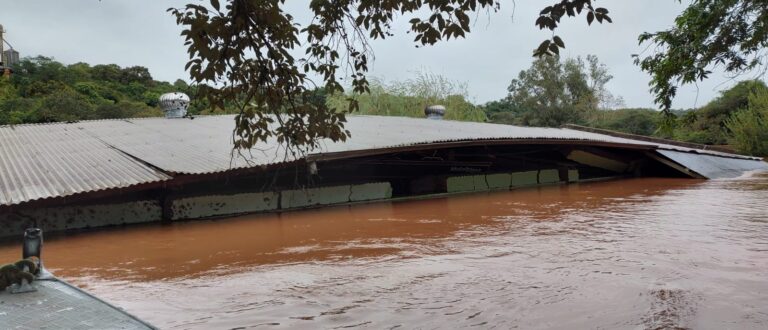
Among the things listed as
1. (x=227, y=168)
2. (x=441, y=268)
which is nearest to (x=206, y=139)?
(x=227, y=168)

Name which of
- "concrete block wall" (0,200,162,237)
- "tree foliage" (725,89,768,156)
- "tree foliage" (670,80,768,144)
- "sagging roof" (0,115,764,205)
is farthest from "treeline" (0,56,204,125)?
"tree foliage" (670,80,768,144)

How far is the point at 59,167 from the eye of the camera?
7633 millimetres

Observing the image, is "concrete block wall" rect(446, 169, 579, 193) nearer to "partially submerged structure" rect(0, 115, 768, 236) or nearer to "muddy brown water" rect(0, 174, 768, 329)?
"partially submerged structure" rect(0, 115, 768, 236)

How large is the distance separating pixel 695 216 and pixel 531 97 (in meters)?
36.8

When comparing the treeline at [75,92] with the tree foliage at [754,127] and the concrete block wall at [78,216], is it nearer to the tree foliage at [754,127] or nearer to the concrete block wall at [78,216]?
the concrete block wall at [78,216]

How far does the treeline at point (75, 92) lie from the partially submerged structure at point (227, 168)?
11.1 m

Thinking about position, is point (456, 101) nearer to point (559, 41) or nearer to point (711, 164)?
point (711, 164)

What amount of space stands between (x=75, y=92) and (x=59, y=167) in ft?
80.7

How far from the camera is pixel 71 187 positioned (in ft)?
22.3

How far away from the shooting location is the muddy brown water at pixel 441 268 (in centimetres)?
350

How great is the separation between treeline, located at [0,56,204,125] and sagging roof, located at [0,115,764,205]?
10.1 meters

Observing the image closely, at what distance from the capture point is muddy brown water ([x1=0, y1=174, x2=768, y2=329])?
350 cm

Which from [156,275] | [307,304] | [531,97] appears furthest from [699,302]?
[531,97]

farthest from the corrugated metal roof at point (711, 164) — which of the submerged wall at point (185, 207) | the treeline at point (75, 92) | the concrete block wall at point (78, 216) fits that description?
the treeline at point (75, 92)
